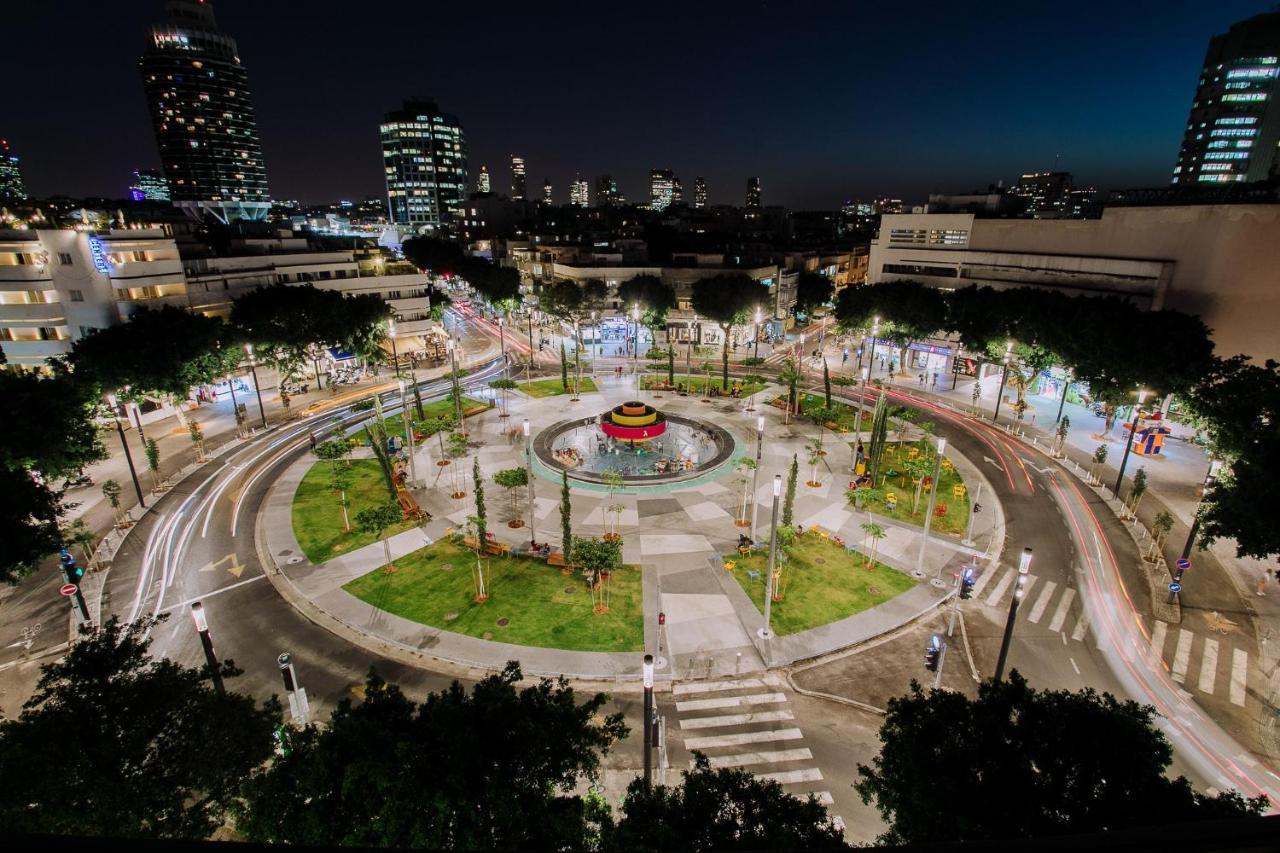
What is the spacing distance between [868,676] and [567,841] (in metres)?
18.8

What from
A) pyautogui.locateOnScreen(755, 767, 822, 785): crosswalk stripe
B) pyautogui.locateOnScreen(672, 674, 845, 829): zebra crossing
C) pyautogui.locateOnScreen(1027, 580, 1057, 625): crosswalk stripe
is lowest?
pyautogui.locateOnScreen(755, 767, 822, 785): crosswalk stripe

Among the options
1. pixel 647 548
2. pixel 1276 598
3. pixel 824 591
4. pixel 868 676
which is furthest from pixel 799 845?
pixel 1276 598

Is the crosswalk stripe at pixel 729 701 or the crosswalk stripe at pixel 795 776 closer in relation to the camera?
the crosswalk stripe at pixel 795 776

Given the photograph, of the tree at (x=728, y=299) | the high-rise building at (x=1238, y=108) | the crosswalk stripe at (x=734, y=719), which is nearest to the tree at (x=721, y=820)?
the crosswalk stripe at (x=734, y=719)

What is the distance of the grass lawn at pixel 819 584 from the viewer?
2944cm

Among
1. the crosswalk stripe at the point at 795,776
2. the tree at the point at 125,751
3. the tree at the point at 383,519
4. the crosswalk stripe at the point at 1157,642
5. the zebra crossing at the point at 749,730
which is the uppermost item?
the tree at the point at 125,751

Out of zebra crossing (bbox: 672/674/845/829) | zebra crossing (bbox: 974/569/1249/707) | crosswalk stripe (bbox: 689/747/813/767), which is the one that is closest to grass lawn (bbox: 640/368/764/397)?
zebra crossing (bbox: 974/569/1249/707)

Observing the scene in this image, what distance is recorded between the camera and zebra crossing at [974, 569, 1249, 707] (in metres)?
25.5

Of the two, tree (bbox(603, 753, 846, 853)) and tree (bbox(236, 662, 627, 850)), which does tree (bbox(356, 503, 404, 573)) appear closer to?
tree (bbox(236, 662, 627, 850))

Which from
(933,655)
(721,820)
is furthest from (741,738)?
(721,820)

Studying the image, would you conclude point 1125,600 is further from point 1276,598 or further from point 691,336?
point 691,336

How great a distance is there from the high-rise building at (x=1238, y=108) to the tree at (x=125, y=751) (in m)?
202

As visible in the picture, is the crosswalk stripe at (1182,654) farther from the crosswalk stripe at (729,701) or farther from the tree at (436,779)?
the tree at (436,779)

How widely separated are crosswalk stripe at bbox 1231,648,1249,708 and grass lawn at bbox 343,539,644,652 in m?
24.6
